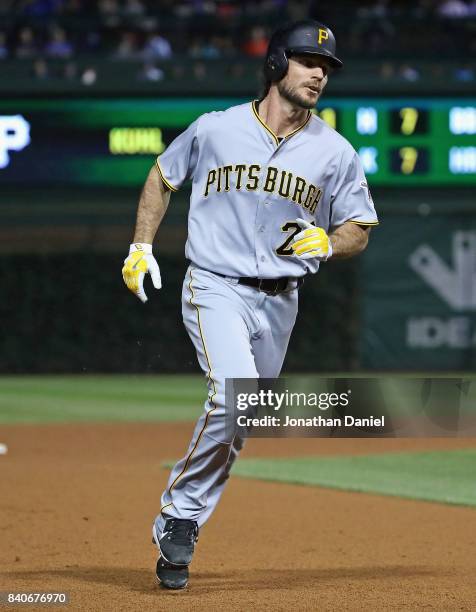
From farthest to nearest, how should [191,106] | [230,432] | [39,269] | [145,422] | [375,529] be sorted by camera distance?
[39,269], [191,106], [145,422], [375,529], [230,432]

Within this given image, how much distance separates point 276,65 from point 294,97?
140 millimetres

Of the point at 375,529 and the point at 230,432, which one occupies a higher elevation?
the point at 230,432

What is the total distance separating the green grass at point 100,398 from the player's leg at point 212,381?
755 cm

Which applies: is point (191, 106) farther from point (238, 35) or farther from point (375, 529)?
point (375, 529)

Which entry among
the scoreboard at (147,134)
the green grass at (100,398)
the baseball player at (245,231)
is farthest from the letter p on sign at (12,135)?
the baseball player at (245,231)

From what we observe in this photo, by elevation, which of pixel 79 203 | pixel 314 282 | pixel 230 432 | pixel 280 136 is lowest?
pixel 314 282

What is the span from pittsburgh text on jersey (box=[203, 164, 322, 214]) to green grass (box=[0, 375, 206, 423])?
761cm

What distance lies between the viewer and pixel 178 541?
4270 mm

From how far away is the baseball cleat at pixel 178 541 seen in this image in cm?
426

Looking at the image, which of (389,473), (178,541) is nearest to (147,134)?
(389,473)

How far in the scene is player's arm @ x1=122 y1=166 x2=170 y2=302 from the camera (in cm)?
440

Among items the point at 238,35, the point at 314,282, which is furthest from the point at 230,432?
the point at 238,35

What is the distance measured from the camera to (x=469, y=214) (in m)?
16.4

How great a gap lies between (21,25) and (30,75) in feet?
7.45
